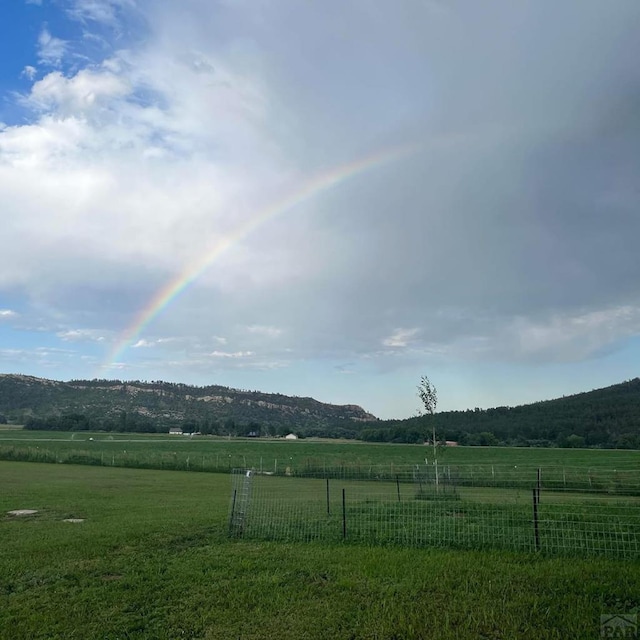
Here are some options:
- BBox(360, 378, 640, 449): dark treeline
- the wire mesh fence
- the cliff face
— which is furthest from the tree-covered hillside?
the wire mesh fence

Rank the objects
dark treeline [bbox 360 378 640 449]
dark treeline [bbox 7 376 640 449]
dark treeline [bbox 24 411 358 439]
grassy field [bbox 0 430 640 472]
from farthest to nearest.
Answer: dark treeline [bbox 24 411 358 439]
dark treeline [bbox 7 376 640 449]
dark treeline [bbox 360 378 640 449]
grassy field [bbox 0 430 640 472]

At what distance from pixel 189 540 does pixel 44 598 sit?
3.55 m

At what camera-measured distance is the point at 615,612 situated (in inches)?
215

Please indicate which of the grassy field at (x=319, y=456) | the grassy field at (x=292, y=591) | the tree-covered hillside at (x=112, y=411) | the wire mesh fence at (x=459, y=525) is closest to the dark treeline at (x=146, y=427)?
the tree-covered hillside at (x=112, y=411)

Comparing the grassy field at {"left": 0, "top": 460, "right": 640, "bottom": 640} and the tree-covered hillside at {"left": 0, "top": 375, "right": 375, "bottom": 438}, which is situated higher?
the tree-covered hillside at {"left": 0, "top": 375, "right": 375, "bottom": 438}

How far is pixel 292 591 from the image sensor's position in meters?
6.59

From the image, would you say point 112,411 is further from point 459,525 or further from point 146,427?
point 459,525

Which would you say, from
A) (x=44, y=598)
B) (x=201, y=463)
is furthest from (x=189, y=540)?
(x=201, y=463)

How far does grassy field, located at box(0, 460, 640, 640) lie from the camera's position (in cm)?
538

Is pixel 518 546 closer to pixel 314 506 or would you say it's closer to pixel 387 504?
pixel 387 504

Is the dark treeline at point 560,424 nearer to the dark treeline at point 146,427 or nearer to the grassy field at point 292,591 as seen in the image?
the dark treeline at point 146,427

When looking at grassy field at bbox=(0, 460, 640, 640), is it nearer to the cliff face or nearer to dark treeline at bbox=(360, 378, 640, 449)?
dark treeline at bbox=(360, 378, 640, 449)

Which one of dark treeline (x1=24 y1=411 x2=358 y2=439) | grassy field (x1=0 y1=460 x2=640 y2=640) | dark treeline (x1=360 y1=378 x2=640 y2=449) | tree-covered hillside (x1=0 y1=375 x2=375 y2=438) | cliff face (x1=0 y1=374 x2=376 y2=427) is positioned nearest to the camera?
grassy field (x1=0 y1=460 x2=640 y2=640)

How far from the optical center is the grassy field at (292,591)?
17.6ft
